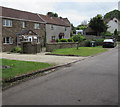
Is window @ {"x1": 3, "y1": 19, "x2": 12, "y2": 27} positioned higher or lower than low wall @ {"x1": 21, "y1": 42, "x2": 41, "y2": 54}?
higher

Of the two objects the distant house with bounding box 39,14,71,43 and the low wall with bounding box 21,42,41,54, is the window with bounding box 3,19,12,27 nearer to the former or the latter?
the low wall with bounding box 21,42,41,54

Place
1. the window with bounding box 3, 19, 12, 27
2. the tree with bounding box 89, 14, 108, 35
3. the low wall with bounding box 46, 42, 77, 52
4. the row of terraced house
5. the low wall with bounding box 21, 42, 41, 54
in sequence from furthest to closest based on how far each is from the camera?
the tree with bounding box 89, 14, 108, 35, the row of terraced house, the window with bounding box 3, 19, 12, 27, the low wall with bounding box 46, 42, 77, 52, the low wall with bounding box 21, 42, 41, 54

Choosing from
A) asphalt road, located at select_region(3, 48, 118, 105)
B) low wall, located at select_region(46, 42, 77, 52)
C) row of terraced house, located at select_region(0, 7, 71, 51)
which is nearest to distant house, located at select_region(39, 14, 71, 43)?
row of terraced house, located at select_region(0, 7, 71, 51)

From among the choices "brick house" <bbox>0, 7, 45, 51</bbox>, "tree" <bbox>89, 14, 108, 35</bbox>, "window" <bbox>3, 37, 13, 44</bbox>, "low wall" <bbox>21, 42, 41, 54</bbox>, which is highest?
"tree" <bbox>89, 14, 108, 35</bbox>

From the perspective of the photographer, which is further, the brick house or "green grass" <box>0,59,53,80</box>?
the brick house

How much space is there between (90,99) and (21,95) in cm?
218

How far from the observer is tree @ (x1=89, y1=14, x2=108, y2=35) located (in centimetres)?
5825

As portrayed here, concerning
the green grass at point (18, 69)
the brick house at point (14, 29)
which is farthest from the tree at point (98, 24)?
the green grass at point (18, 69)

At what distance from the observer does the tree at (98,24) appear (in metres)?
58.2

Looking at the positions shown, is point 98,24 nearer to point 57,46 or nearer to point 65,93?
point 57,46

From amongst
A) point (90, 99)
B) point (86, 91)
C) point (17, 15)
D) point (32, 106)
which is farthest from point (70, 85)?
point (17, 15)

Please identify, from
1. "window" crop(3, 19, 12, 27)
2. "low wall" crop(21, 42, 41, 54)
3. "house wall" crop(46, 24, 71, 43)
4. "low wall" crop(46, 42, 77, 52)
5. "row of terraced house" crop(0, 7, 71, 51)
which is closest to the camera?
"low wall" crop(21, 42, 41, 54)

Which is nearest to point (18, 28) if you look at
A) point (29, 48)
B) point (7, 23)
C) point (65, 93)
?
point (7, 23)

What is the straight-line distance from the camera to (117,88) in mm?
6336
